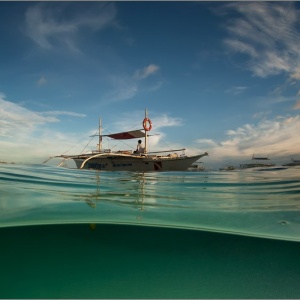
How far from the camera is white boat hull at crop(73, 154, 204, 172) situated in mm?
33472

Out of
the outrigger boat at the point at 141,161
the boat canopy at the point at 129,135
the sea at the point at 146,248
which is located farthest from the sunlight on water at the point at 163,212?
the boat canopy at the point at 129,135

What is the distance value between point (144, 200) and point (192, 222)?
6.62ft

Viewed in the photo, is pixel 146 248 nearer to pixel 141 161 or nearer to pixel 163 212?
pixel 163 212

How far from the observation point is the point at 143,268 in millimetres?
3398

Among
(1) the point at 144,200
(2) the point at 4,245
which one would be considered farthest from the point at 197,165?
(2) the point at 4,245

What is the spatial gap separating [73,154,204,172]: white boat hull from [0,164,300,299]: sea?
26.9 m

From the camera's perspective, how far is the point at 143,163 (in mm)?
33562

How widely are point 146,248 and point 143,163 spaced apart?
29.6 meters

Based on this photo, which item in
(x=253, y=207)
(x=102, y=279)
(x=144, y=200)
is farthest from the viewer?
(x=144, y=200)

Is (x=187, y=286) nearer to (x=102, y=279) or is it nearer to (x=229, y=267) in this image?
(x=229, y=267)

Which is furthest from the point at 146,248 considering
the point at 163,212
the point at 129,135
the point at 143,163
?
the point at 129,135

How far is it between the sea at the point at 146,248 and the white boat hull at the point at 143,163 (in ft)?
88.3

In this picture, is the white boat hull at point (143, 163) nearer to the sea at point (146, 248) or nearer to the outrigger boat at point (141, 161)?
the outrigger boat at point (141, 161)

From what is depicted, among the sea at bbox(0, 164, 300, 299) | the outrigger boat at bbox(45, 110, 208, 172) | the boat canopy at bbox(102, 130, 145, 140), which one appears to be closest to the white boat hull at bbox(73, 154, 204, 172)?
the outrigger boat at bbox(45, 110, 208, 172)
